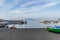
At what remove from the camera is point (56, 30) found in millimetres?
17250

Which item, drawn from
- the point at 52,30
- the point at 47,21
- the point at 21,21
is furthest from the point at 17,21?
the point at 52,30

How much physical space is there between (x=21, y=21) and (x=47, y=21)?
32.3 ft

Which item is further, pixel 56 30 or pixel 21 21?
pixel 21 21

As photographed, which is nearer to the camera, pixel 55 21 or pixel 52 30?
pixel 52 30

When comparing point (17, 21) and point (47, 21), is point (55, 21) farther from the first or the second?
point (17, 21)

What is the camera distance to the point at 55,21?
48375 millimetres

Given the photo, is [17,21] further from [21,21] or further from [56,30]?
[56,30]

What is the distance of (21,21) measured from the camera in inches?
1983

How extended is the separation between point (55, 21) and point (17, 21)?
14433mm

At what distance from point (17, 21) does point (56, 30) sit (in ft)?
114

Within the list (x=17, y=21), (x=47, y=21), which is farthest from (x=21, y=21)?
(x=47, y=21)

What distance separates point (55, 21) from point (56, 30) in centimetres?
3169

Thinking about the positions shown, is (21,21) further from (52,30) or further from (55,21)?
(52,30)

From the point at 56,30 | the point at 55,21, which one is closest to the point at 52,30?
the point at 56,30
